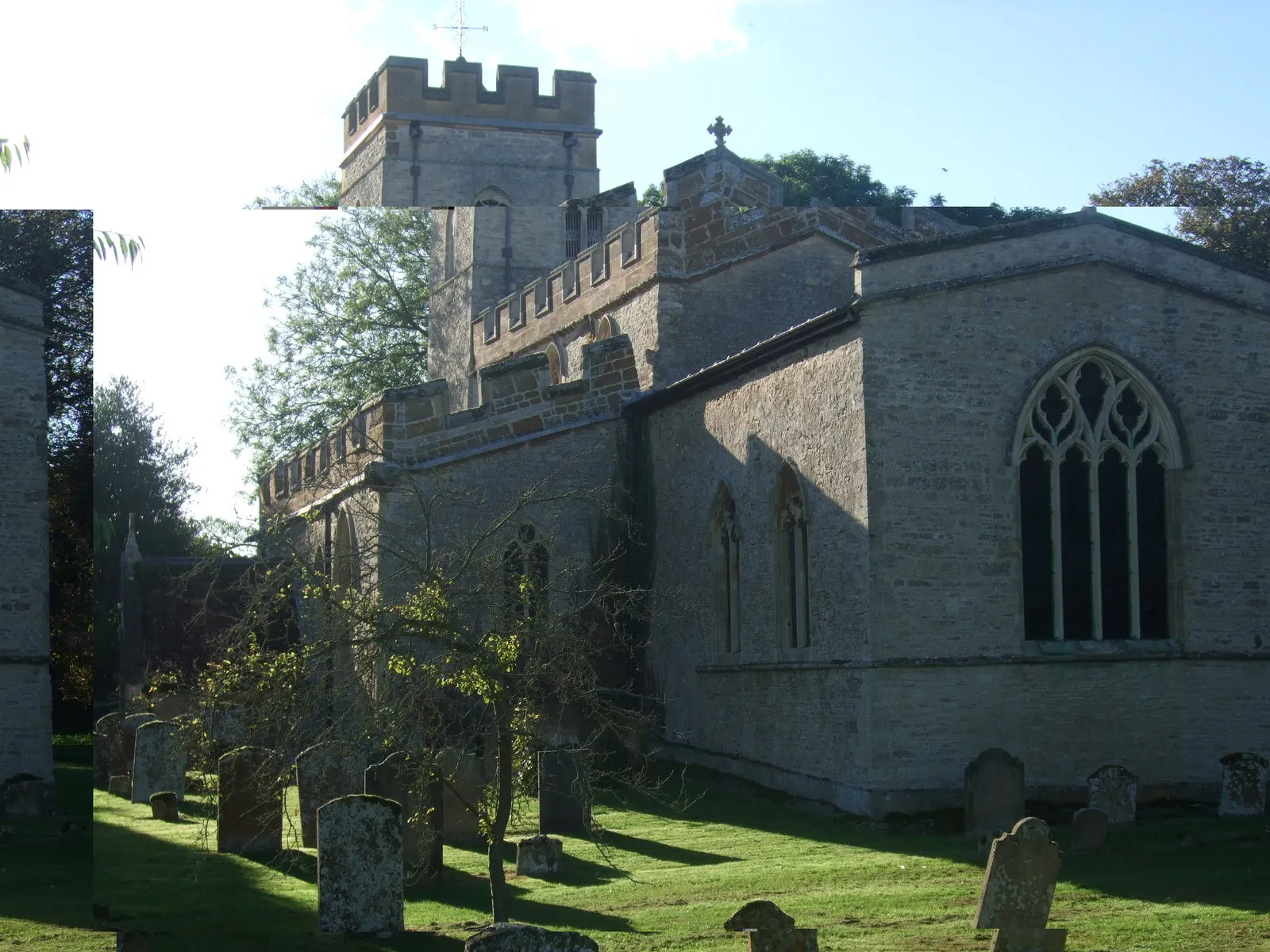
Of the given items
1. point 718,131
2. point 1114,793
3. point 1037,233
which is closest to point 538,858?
point 1114,793

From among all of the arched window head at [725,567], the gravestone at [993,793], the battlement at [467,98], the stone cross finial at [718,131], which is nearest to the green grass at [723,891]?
the gravestone at [993,793]

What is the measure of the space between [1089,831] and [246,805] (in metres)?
6.58

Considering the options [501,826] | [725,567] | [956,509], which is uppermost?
[956,509]

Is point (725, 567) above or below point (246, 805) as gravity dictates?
above

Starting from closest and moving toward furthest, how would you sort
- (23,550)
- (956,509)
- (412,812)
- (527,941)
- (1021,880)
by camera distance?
(527,941)
(1021,880)
(23,550)
(412,812)
(956,509)

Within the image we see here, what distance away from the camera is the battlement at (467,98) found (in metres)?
31.2

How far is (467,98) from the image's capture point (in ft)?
104

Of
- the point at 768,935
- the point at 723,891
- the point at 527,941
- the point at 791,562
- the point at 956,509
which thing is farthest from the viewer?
the point at 791,562

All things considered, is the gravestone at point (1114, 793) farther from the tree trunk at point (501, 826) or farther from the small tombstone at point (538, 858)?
the tree trunk at point (501, 826)

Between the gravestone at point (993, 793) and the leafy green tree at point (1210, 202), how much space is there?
567 cm

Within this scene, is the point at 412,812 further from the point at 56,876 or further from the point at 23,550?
the point at 23,550

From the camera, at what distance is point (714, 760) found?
1638 centimetres

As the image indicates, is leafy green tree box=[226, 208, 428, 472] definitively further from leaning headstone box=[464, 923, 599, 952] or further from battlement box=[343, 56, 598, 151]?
battlement box=[343, 56, 598, 151]

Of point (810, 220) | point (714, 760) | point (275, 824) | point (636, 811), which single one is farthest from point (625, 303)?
point (275, 824)
